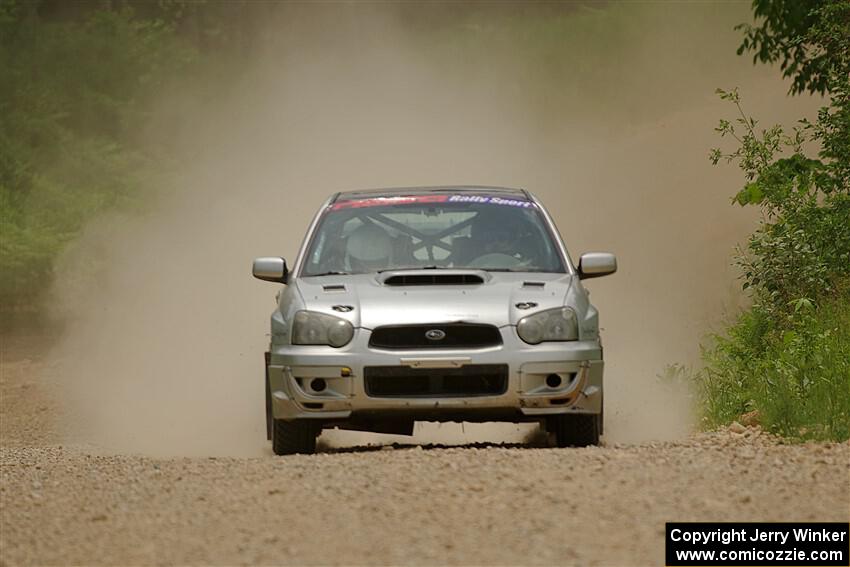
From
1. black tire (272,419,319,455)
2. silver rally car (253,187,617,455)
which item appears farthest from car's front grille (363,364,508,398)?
black tire (272,419,319,455)

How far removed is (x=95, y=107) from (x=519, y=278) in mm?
29111

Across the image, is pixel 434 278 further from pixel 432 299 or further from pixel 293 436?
pixel 293 436

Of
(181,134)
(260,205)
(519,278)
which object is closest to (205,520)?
(519,278)

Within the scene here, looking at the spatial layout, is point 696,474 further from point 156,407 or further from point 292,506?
point 156,407

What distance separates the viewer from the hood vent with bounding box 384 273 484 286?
10.3m

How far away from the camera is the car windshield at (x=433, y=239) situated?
36.1ft

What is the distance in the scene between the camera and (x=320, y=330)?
9.88 meters

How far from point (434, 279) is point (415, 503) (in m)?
2.85

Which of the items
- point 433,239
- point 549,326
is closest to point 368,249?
point 433,239

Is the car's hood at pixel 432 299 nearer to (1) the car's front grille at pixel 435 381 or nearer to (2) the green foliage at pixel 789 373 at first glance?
(1) the car's front grille at pixel 435 381

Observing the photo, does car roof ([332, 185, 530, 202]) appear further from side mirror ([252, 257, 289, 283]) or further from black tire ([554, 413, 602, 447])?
black tire ([554, 413, 602, 447])

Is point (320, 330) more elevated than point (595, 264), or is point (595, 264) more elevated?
point (595, 264)

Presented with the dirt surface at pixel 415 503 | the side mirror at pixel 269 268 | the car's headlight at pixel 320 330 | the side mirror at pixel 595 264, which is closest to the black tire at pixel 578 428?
the dirt surface at pixel 415 503

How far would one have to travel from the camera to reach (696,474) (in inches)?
325
